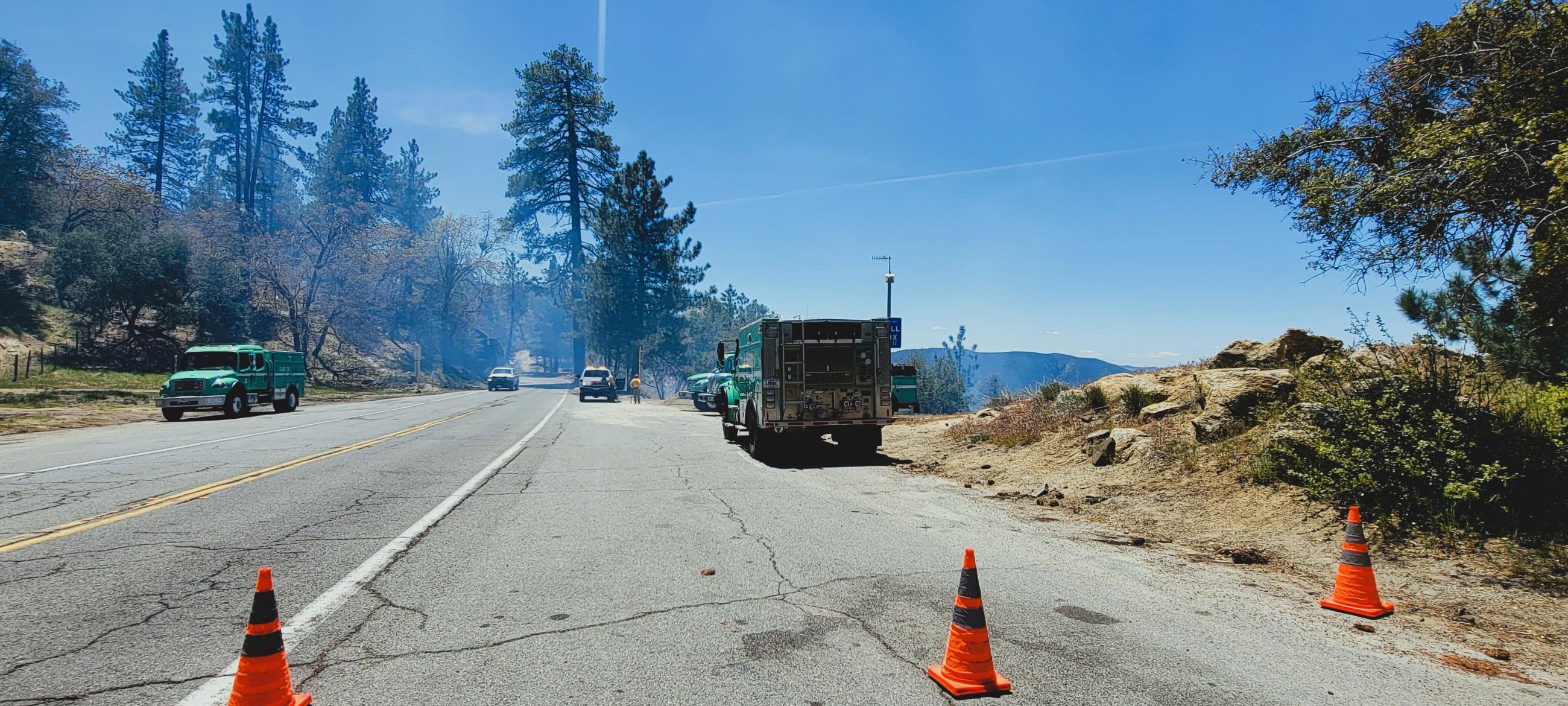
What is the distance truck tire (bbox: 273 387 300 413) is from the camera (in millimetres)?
27438

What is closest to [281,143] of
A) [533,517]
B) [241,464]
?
[241,464]

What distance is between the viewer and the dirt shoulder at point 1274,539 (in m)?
4.56

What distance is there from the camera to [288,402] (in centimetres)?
2803

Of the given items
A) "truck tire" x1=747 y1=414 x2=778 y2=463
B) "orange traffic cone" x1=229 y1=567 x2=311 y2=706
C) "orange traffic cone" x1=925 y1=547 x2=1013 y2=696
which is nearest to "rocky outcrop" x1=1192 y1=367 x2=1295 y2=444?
"truck tire" x1=747 y1=414 x2=778 y2=463

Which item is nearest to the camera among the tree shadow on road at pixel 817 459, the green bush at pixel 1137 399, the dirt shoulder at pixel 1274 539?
the dirt shoulder at pixel 1274 539

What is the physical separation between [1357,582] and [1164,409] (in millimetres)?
7405

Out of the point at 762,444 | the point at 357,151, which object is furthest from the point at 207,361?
the point at 357,151

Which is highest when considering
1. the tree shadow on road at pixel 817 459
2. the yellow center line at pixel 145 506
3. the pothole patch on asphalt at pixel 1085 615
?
the yellow center line at pixel 145 506

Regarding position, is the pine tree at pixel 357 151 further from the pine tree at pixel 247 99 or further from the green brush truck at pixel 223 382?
the green brush truck at pixel 223 382

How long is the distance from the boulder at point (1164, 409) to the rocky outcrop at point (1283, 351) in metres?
1.39

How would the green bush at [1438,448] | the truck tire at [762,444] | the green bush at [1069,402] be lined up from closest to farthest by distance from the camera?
1. the green bush at [1438,448]
2. the green bush at [1069,402]
3. the truck tire at [762,444]

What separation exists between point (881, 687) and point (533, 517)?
5358 millimetres

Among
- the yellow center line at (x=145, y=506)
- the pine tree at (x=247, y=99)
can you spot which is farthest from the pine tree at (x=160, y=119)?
the yellow center line at (x=145, y=506)

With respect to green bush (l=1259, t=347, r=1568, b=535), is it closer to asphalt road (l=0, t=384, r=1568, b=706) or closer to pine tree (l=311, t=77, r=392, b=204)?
asphalt road (l=0, t=384, r=1568, b=706)
